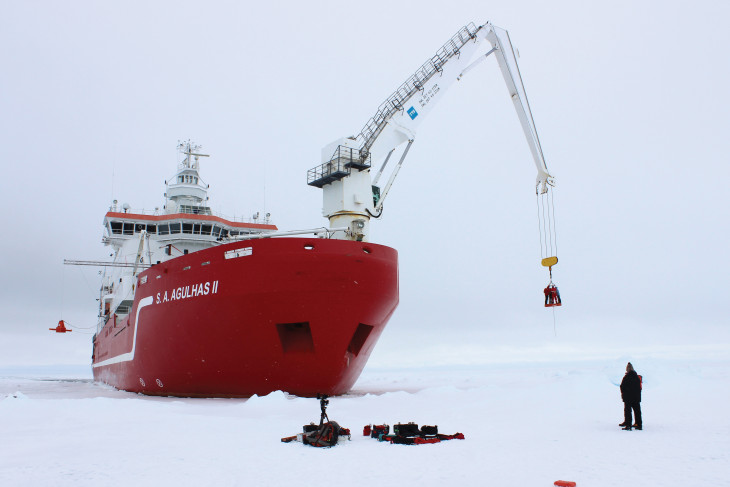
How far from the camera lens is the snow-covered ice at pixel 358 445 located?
235 inches

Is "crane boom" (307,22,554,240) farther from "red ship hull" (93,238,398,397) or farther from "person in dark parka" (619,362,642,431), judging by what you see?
"person in dark parka" (619,362,642,431)

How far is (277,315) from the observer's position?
554 inches

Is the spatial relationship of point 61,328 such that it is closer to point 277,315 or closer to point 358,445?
point 277,315

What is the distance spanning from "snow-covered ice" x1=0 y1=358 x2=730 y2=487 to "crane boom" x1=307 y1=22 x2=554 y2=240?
767 centimetres

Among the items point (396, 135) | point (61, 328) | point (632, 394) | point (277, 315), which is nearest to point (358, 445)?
point (632, 394)

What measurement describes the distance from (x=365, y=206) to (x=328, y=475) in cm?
1378

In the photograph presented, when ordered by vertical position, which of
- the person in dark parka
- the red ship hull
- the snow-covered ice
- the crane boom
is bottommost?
the snow-covered ice

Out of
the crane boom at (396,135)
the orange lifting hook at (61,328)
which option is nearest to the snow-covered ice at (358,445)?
the crane boom at (396,135)

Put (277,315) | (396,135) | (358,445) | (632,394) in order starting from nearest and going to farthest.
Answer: (358,445) < (632,394) < (277,315) < (396,135)

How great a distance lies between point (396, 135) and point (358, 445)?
583 inches

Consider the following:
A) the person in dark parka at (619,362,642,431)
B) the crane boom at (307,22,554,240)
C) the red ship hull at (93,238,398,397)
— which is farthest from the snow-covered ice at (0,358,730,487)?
the crane boom at (307,22,554,240)

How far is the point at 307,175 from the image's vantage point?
1984 centimetres

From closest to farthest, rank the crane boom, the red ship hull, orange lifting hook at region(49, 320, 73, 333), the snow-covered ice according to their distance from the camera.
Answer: the snow-covered ice → the red ship hull → the crane boom → orange lifting hook at region(49, 320, 73, 333)

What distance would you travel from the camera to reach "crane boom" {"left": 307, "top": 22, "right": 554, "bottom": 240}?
62.1ft
